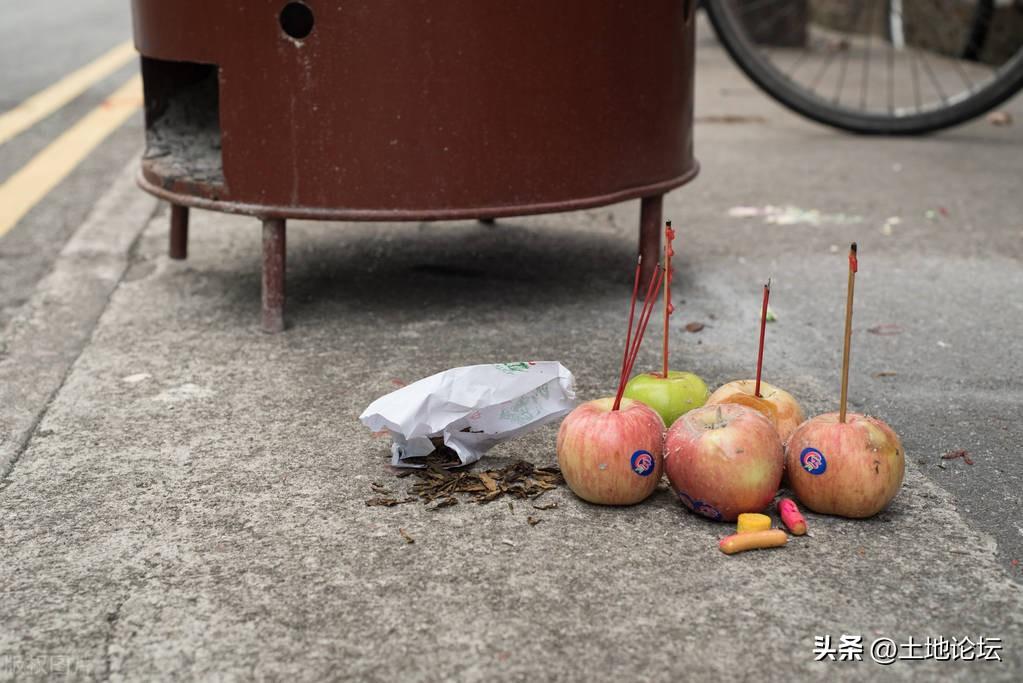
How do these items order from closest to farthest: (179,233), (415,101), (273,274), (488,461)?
(488,461), (415,101), (273,274), (179,233)

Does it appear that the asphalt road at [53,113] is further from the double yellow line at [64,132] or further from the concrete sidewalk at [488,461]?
the concrete sidewalk at [488,461]

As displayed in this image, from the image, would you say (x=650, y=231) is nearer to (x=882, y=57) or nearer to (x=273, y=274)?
(x=273, y=274)

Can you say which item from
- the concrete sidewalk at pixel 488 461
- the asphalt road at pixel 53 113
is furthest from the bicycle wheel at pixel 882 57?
the asphalt road at pixel 53 113

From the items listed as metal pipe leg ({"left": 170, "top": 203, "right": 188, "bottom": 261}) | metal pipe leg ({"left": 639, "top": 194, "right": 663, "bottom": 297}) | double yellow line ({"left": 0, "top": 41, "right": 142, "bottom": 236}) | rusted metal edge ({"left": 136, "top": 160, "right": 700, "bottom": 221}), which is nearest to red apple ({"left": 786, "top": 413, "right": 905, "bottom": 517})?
rusted metal edge ({"left": 136, "top": 160, "right": 700, "bottom": 221})

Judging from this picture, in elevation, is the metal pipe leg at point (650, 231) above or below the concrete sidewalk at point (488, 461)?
above

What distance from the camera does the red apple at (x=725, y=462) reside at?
2156 mm

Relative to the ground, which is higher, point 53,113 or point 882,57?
point 882,57

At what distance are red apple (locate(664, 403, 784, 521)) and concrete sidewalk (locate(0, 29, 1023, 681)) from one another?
0.07 metres

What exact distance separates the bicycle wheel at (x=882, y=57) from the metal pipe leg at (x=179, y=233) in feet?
8.81

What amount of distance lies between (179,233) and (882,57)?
231 inches

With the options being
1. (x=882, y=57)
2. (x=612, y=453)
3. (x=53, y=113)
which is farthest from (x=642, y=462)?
(x=882, y=57)

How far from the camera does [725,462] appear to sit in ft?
7.07

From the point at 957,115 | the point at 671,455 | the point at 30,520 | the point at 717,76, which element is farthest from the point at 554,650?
the point at 717,76

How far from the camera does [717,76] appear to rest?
26.2 ft
